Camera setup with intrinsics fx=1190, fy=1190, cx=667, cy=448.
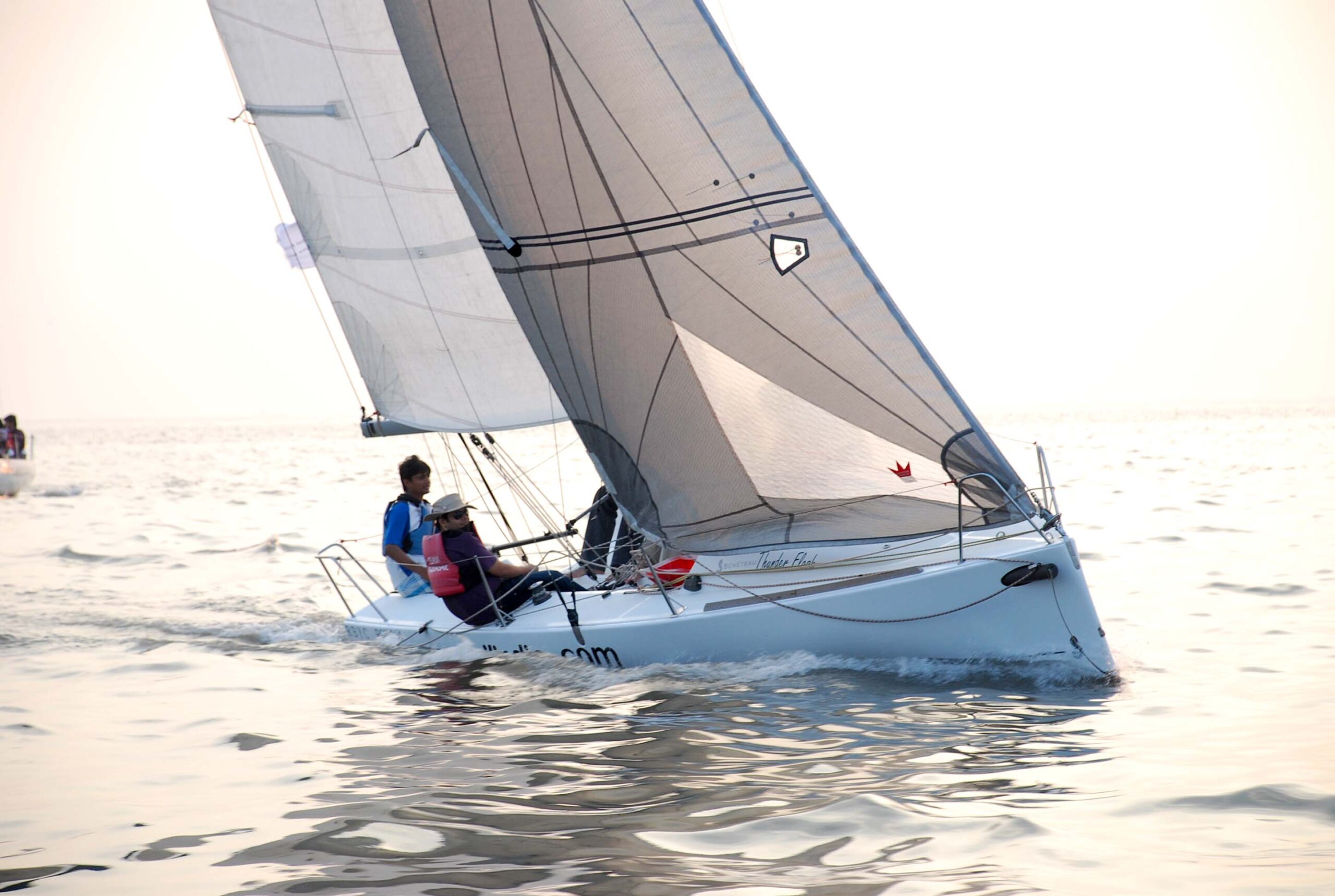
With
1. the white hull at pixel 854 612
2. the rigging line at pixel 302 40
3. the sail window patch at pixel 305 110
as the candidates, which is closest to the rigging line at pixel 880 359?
the white hull at pixel 854 612

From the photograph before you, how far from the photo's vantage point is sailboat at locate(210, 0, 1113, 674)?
6230mm

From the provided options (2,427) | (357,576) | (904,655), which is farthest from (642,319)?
(2,427)

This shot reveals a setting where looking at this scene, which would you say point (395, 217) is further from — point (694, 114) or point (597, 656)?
point (597, 656)

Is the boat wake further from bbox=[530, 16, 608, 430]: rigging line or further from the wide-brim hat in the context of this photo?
bbox=[530, 16, 608, 430]: rigging line

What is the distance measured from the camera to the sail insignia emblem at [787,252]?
6352 mm

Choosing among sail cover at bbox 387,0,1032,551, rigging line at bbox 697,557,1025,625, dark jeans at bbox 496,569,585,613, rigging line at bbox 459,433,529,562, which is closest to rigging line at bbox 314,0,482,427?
rigging line at bbox 459,433,529,562

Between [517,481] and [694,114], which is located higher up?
[694,114]

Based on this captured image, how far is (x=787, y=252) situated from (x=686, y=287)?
654mm

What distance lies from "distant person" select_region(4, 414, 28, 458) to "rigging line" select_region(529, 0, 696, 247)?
67.8 feet

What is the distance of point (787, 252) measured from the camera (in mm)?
6391

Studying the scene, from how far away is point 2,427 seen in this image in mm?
24625

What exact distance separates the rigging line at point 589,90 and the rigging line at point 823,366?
70cm

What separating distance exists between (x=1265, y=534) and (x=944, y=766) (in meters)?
9.14

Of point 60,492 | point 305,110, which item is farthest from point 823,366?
point 60,492
